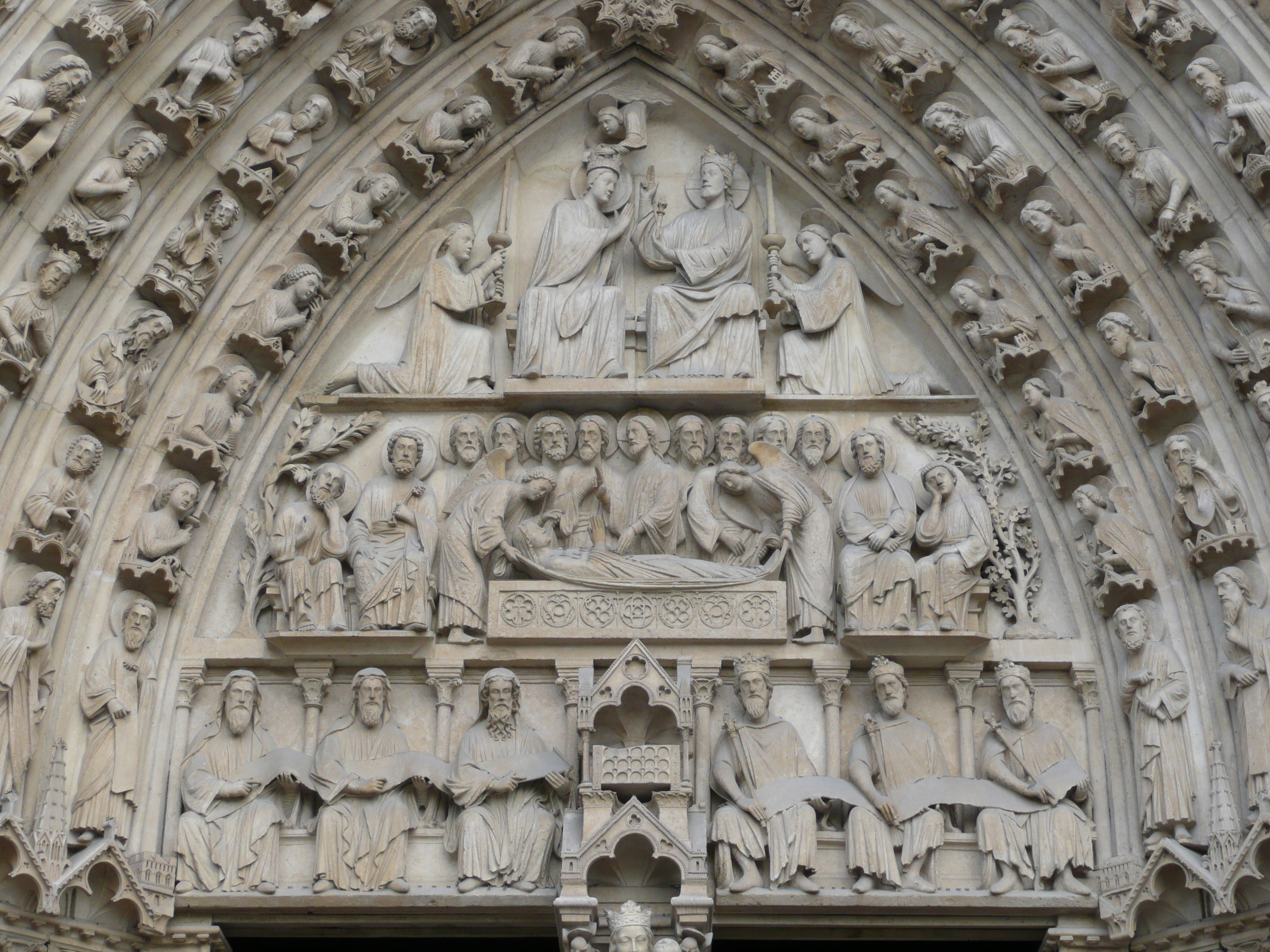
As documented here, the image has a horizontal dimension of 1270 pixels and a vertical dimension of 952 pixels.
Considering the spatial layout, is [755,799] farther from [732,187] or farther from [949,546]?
[732,187]

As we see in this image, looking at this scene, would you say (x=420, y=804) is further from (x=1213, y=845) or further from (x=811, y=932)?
(x=1213, y=845)

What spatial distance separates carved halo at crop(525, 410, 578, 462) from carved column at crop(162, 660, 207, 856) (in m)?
2.23

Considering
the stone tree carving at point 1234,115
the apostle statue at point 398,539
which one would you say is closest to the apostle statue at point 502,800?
the apostle statue at point 398,539

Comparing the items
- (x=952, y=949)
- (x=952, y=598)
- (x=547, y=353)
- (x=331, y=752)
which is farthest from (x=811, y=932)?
(x=547, y=353)

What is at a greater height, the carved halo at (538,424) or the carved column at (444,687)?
the carved halo at (538,424)

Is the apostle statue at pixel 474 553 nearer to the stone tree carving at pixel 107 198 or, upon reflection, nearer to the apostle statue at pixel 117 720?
the apostle statue at pixel 117 720

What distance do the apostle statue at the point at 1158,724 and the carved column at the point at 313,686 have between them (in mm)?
4327

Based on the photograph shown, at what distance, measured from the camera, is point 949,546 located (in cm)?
1069

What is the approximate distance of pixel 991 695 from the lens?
10609mm

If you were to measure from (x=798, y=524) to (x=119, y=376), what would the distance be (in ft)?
12.6

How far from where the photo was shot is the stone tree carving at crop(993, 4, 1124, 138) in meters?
10.9

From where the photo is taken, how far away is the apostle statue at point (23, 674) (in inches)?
378

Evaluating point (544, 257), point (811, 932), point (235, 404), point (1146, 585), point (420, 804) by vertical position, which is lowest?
point (811, 932)

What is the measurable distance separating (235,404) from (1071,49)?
17.0ft
